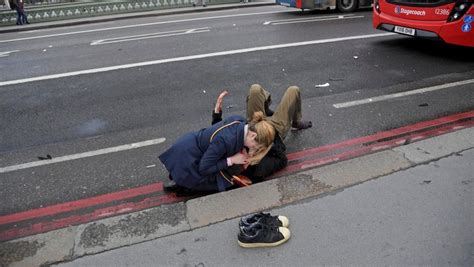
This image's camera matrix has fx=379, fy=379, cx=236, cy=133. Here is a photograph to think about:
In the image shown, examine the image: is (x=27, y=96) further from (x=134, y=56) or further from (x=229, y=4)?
(x=229, y=4)

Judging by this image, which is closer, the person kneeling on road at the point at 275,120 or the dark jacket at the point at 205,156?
the dark jacket at the point at 205,156

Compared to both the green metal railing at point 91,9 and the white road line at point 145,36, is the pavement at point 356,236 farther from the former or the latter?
the green metal railing at point 91,9

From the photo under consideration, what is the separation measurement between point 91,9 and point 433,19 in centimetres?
1448

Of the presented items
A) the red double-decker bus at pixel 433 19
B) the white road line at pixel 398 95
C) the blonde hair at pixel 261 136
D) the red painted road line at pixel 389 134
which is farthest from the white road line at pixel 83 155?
the red double-decker bus at pixel 433 19

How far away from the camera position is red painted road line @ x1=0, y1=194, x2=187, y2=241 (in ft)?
10.5

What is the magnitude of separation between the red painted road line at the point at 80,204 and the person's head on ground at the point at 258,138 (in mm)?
1018

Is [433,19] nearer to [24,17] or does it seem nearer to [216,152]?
[216,152]

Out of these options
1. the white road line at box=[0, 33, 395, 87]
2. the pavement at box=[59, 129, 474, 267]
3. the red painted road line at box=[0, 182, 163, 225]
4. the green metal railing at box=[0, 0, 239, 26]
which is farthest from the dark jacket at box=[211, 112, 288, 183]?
the green metal railing at box=[0, 0, 239, 26]

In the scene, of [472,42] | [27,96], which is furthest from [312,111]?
[27,96]

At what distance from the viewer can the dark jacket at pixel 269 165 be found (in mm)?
3636

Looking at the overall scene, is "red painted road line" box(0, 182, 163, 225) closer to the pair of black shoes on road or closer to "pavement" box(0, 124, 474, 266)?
"pavement" box(0, 124, 474, 266)

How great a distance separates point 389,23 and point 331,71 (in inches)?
77.5

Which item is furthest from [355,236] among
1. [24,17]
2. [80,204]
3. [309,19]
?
[24,17]

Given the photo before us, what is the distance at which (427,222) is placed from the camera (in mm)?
2912
